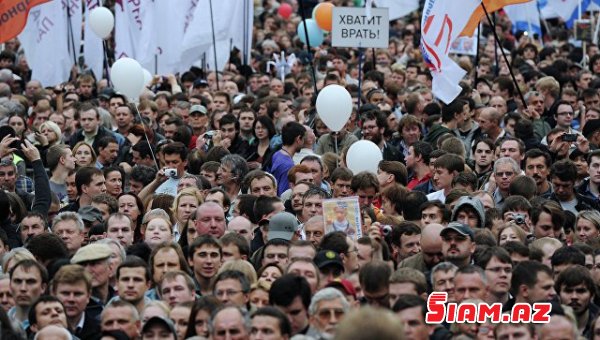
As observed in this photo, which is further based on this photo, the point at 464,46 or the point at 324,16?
the point at 324,16

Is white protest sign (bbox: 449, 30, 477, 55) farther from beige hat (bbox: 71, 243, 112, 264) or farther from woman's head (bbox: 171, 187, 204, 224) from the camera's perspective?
beige hat (bbox: 71, 243, 112, 264)

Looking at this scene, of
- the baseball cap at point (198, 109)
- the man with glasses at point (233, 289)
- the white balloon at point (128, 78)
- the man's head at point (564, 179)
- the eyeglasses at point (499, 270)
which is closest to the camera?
the man with glasses at point (233, 289)

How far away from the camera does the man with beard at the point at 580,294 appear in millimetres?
10508

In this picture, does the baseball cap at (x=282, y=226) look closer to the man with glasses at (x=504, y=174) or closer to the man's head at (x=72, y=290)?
the man's head at (x=72, y=290)

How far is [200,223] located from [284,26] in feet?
72.2

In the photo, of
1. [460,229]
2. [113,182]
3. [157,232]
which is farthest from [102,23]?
[460,229]

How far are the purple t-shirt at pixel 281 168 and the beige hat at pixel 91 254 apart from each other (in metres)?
4.25

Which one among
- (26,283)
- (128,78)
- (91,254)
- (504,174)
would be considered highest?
(128,78)

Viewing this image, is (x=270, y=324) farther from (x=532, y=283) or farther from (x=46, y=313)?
(x=532, y=283)

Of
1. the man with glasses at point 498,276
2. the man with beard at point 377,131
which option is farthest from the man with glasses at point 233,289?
the man with beard at point 377,131

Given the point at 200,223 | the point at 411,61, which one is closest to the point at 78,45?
the point at 411,61
